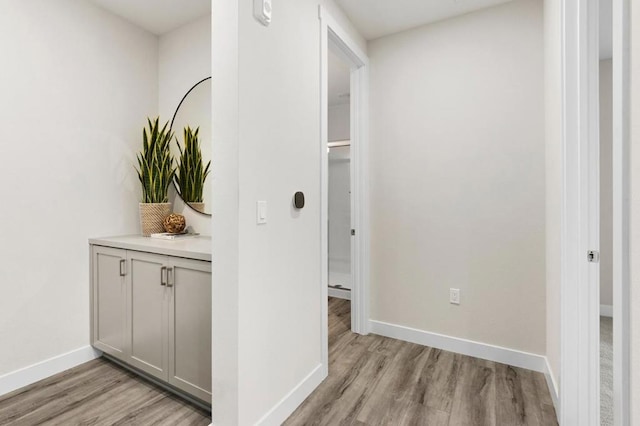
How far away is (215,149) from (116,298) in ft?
4.69

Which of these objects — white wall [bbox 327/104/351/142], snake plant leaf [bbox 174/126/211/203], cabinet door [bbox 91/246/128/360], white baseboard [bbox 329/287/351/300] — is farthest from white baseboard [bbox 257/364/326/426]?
white wall [bbox 327/104/351/142]

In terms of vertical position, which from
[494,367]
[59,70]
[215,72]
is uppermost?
[59,70]

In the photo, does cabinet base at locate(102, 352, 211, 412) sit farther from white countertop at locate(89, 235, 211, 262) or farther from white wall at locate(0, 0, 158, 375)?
white countertop at locate(89, 235, 211, 262)

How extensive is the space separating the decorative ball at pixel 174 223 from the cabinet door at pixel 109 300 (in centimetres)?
37

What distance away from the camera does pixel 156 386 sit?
1.99m

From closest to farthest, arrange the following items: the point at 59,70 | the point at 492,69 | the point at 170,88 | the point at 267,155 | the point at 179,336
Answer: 1. the point at 267,155
2. the point at 179,336
3. the point at 59,70
4. the point at 492,69
5. the point at 170,88

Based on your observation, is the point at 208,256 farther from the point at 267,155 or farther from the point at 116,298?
the point at 116,298

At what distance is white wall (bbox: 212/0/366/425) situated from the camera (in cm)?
141

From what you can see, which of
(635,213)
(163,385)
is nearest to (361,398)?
(163,385)

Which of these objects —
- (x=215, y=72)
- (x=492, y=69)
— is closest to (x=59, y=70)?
(x=215, y=72)

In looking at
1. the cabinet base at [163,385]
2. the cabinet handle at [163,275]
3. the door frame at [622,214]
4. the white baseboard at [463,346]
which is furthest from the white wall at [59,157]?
the door frame at [622,214]

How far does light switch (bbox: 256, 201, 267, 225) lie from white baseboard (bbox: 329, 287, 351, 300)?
2.61 meters

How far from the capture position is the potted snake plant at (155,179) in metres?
2.45

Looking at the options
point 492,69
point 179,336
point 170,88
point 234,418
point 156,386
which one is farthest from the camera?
point 170,88
